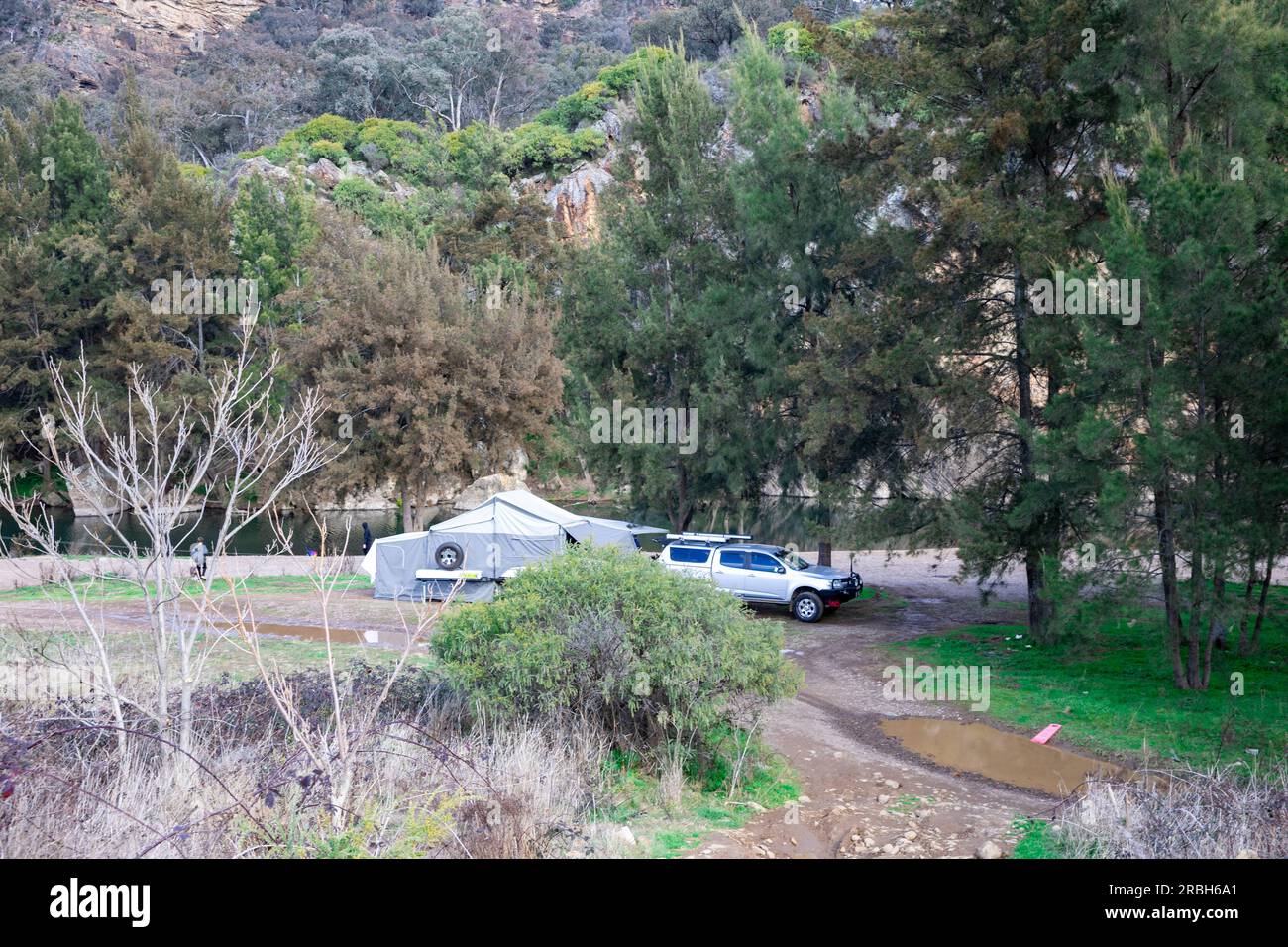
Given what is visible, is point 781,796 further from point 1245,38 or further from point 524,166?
point 524,166

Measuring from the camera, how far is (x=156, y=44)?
10338cm

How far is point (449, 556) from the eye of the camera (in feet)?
71.5

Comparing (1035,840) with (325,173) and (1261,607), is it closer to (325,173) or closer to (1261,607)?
(1261,607)

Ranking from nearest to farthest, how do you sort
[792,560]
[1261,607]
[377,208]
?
[1261,607] → [792,560] → [377,208]

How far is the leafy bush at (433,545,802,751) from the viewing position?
29.5ft

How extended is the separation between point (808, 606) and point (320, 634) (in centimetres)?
945

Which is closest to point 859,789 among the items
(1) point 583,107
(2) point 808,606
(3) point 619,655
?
(3) point 619,655

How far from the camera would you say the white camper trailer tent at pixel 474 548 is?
2169 centimetres

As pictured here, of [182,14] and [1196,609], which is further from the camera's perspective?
[182,14]

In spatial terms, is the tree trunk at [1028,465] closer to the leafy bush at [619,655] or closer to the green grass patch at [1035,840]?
the leafy bush at [619,655]

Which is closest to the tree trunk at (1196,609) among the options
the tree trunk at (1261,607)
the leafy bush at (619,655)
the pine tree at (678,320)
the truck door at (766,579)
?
the tree trunk at (1261,607)

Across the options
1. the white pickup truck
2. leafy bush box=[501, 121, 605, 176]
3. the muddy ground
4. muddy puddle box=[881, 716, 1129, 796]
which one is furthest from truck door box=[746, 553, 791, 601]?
leafy bush box=[501, 121, 605, 176]
